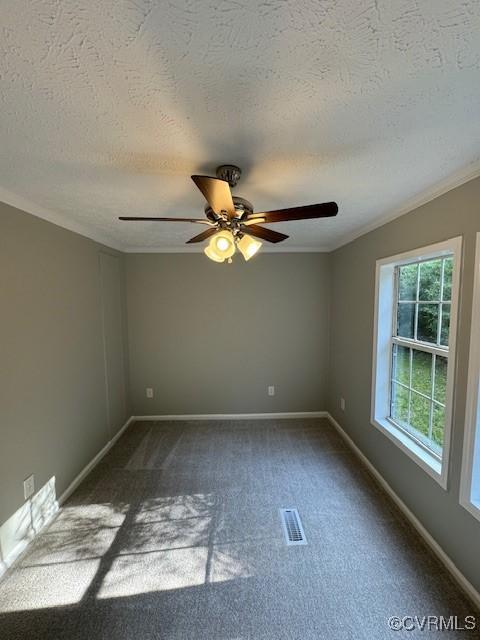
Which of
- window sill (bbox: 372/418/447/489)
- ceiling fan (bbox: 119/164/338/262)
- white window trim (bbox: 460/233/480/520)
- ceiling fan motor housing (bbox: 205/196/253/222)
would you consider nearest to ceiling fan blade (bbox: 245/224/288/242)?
ceiling fan (bbox: 119/164/338/262)

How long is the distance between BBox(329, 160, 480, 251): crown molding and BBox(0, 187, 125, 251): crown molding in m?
2.55

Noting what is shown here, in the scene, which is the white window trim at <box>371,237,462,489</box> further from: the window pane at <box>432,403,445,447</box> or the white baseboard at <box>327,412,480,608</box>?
the white baseboard at <box>327,412,480,608</box>

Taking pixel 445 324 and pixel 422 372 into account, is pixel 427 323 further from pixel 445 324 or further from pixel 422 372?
pixel 422 372

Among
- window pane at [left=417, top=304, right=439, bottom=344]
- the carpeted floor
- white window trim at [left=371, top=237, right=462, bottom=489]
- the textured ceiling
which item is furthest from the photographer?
window pane at [left=417, top=304, right=439, bottom=344]

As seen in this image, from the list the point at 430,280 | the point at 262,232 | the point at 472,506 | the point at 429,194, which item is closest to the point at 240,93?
the point at 262,232

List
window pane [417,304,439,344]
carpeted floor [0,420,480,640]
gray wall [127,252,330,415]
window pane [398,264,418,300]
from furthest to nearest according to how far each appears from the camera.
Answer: gray wall [127,252,330,415] < window pane [398,264,418,300] < window pane [417,304,439,344] < carpeted floor [0,420,480,640]

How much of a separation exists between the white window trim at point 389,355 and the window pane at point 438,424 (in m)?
0.12

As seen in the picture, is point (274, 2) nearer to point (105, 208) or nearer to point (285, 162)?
point (285, 162)

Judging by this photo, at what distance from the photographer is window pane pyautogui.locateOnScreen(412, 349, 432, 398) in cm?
202

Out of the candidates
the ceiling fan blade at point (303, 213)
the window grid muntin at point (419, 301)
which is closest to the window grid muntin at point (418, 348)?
the window grid muntin at point (419, 301)

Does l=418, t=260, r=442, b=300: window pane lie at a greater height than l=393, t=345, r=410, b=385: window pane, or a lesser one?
greater

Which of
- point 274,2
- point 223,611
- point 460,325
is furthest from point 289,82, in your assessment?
point 223,611

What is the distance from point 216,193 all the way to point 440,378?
1860 mm

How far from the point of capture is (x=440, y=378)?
1.91 meters
